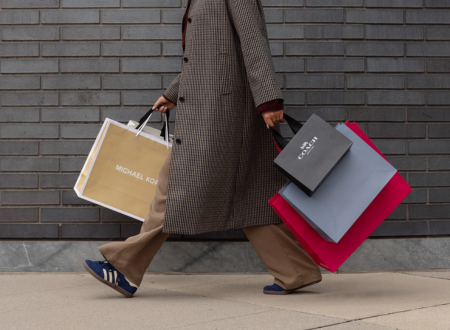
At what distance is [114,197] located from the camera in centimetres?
312

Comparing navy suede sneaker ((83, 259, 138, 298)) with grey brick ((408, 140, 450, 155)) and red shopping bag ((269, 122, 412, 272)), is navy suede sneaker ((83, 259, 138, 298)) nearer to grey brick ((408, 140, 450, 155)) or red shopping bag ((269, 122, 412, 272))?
red shopping bag ((269, 122, 412, 272))

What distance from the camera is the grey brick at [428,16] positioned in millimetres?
3602

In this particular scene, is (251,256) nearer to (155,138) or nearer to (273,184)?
(273,184)

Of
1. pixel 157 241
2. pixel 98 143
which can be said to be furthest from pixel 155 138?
pixel 157 241

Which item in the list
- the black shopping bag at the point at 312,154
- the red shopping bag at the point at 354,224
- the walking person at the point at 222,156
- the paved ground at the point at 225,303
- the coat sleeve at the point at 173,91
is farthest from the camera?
the coat sleeve at the point at 173,91

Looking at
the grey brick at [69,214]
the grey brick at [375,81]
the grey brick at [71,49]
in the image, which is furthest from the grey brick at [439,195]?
the grey brick at [71,49]

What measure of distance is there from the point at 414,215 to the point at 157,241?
2.02 meters

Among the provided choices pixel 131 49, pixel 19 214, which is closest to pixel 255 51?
pixel 131 49

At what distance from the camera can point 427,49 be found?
11.9ft

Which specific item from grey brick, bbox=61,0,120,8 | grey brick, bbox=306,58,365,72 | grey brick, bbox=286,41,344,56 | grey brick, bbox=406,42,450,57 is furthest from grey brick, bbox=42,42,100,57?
grey brick, bbox=406,42,450,57

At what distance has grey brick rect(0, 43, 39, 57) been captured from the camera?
3.64 meters

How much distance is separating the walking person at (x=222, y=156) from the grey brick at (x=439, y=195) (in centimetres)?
139

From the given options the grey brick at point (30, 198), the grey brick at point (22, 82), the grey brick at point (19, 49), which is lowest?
the grey brick at point (30, 198)

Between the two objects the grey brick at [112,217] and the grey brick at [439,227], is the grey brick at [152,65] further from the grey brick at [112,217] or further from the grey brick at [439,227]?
the grey brick at [439,227]
